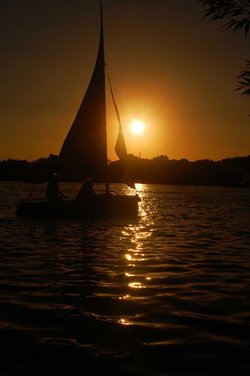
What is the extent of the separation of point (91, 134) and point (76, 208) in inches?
226

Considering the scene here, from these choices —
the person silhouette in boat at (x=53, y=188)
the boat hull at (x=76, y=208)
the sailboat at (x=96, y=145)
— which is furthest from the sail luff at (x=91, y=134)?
the person silhouette in boat at (x=53, y=188)

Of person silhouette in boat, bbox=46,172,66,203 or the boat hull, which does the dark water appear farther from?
the boat hull

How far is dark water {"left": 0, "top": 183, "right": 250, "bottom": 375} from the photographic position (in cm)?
739

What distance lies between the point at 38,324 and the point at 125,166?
27.8 meters

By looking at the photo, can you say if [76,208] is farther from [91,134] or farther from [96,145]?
[91,134]

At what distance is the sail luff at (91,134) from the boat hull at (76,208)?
6.64ft

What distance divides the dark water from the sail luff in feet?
48.5

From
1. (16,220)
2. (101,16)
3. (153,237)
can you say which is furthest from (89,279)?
(101,16)

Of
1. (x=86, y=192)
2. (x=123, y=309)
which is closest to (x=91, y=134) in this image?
(x=86, y=192)

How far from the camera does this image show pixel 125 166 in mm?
36531

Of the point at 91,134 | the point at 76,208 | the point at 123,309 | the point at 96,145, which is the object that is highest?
the point at 91,134

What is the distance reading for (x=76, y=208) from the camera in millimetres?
33156

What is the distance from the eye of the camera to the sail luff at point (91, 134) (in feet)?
116

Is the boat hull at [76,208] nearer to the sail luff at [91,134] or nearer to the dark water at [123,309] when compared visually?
the sail luff at [91,134]
